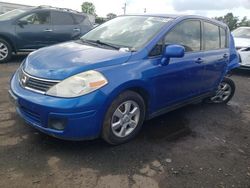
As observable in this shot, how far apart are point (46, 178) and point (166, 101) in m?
2.07

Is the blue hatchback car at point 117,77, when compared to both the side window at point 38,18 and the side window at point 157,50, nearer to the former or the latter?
the side window at point 157,50

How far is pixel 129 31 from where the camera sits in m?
4.45

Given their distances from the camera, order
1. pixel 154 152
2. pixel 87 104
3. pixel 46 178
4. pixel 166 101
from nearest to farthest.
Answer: pixel 46 178 < pixel 87 104 < pixel 154 152 < pixel 166 101

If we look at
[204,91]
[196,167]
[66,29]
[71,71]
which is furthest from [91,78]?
Answer: [66,29]

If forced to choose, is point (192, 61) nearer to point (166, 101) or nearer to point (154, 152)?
point (166, 101)

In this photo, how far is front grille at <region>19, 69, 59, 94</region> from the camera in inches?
133

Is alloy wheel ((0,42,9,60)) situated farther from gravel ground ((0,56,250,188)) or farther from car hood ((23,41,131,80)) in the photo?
car hood ((23,41,131,80))

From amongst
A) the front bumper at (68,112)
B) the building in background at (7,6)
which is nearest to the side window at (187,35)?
the front bumper at (68,112)

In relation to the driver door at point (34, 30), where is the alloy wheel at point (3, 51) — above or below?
below

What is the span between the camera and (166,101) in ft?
14.5

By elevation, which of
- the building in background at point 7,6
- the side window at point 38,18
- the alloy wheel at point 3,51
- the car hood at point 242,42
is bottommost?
the alloy wheel at point 3,51

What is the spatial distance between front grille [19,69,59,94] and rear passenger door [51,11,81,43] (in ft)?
20.1

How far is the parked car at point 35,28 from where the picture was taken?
862 centimetres

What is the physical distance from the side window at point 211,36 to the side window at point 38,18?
18.6 feet
